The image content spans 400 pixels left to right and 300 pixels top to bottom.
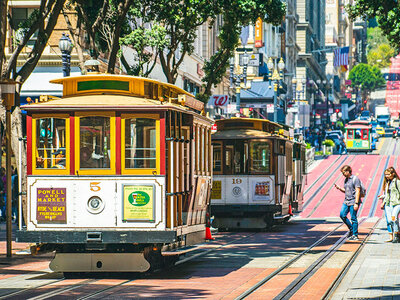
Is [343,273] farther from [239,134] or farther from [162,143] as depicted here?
[239,134]

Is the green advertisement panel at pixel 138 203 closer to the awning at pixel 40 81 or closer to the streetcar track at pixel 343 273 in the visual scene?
the streetcar track at pixel 343 273

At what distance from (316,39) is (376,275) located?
134657 millimetres

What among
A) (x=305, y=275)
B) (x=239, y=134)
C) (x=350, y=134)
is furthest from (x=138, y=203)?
(x=350, y=134)

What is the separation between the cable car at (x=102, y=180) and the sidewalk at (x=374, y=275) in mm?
2934

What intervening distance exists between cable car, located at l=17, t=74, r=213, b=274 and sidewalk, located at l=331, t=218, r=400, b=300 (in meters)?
2.93

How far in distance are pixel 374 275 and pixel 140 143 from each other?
433 cm

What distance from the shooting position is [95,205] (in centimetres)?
1427

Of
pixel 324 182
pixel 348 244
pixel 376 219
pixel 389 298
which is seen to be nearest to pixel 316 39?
pixel 324 182

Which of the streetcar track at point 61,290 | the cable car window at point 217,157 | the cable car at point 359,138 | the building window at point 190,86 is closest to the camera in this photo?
the streetcar track at point 61,290

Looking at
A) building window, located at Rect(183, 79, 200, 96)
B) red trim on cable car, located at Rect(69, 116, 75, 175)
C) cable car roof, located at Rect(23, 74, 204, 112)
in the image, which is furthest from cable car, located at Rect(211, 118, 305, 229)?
building window, located at Rect(183, 79, 200, 96)

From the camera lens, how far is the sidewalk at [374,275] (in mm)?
12289

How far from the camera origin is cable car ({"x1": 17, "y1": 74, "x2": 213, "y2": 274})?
1415cm

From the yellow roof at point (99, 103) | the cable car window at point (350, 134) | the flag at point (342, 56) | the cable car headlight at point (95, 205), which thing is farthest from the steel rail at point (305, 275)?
the flag at point (342, 56)

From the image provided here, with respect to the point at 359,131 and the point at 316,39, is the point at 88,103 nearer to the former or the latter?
the point at 359,131
